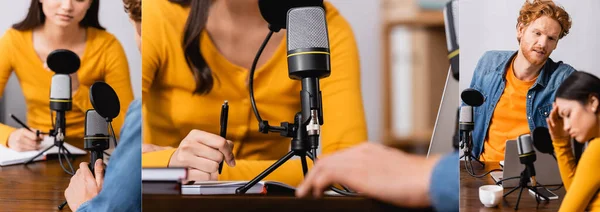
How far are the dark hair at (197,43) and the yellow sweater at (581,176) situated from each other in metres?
1.37

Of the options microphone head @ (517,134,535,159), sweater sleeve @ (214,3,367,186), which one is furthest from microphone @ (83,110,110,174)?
microphone head @ (517,134,535,159)

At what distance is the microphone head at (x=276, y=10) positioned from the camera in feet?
7.64

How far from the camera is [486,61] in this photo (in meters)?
2.51

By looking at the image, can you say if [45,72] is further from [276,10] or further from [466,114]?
[466,114]

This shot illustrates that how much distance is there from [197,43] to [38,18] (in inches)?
29.3

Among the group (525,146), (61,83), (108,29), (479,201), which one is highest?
(108,29)

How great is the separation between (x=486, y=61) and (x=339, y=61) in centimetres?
62

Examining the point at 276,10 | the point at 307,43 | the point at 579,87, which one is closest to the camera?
the point at 307,43

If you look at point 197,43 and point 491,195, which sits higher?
point 197,43

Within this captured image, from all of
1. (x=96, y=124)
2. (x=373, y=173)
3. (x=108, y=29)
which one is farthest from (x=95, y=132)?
(x=373, y=173)

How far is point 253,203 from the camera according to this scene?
2361 millimetres

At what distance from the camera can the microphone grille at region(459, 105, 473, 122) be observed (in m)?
2.48

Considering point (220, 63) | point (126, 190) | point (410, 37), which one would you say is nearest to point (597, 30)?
point (410, 37)

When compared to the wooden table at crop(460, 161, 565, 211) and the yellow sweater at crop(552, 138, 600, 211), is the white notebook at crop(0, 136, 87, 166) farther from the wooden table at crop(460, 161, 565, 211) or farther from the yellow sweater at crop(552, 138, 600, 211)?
the yellow sweater at crop(552, 138, 600, 211)
